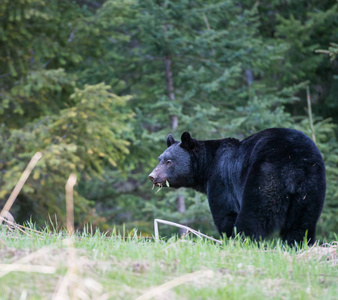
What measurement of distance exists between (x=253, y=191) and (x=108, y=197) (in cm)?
1253

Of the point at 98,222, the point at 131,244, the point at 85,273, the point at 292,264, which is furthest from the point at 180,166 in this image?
the point at 98,222

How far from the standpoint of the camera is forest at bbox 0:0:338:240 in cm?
1123

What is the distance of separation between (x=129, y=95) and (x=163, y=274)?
32.2ft

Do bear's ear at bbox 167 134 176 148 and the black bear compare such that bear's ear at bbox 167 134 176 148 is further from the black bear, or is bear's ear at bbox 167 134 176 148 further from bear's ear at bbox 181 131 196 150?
the black bear

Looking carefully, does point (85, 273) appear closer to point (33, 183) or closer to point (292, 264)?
point (292, 264)

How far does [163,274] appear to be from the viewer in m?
2.96

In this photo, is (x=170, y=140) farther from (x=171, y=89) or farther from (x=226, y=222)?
(x=171, y=89)

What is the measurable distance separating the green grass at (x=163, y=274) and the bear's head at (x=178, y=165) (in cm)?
327

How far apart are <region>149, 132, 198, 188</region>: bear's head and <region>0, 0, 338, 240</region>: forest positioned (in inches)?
145

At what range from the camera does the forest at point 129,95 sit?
11227 mm

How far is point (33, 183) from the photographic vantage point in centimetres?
1235

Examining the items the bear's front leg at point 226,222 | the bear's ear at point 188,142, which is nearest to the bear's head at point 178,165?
the bear's ear at point 188,142

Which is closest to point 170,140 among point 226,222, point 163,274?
point 226,222

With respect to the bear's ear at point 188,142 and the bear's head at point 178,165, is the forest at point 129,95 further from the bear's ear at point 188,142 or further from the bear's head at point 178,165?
the bear's ear at point 188,142
